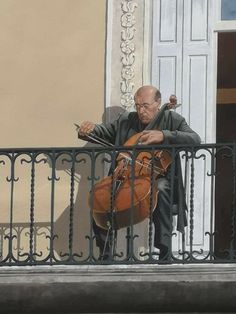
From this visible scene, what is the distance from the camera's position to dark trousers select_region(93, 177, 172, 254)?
13414mm

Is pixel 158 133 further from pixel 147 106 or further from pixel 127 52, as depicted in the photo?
pixel 127 52

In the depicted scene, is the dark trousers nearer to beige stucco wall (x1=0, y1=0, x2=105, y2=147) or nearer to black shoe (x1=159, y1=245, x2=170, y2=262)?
black shoe (x1=159, y1=245, x2=170, y2=262)

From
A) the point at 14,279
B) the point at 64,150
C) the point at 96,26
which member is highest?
the point at 96,26

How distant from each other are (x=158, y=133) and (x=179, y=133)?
0.18 m

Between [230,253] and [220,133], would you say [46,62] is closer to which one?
[220,133]

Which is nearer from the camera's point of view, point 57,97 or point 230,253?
point 230,253

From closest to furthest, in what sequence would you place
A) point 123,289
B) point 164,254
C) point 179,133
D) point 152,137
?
point 123,289 → point 164,254 → point 152,137 → point 179,133

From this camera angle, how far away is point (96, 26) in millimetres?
14609

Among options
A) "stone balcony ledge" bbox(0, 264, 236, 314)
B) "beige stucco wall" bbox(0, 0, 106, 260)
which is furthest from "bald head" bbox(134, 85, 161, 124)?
"stone balcony ledge" bbox(0, 264, 236, 314)

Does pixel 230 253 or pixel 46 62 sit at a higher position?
pixel 46 62

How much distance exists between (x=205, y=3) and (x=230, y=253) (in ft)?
7.76

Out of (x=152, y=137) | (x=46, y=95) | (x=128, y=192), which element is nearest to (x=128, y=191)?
(x=128, y=192)

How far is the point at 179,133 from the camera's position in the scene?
44.5 feet

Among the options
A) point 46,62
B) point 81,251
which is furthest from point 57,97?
point 81,251
